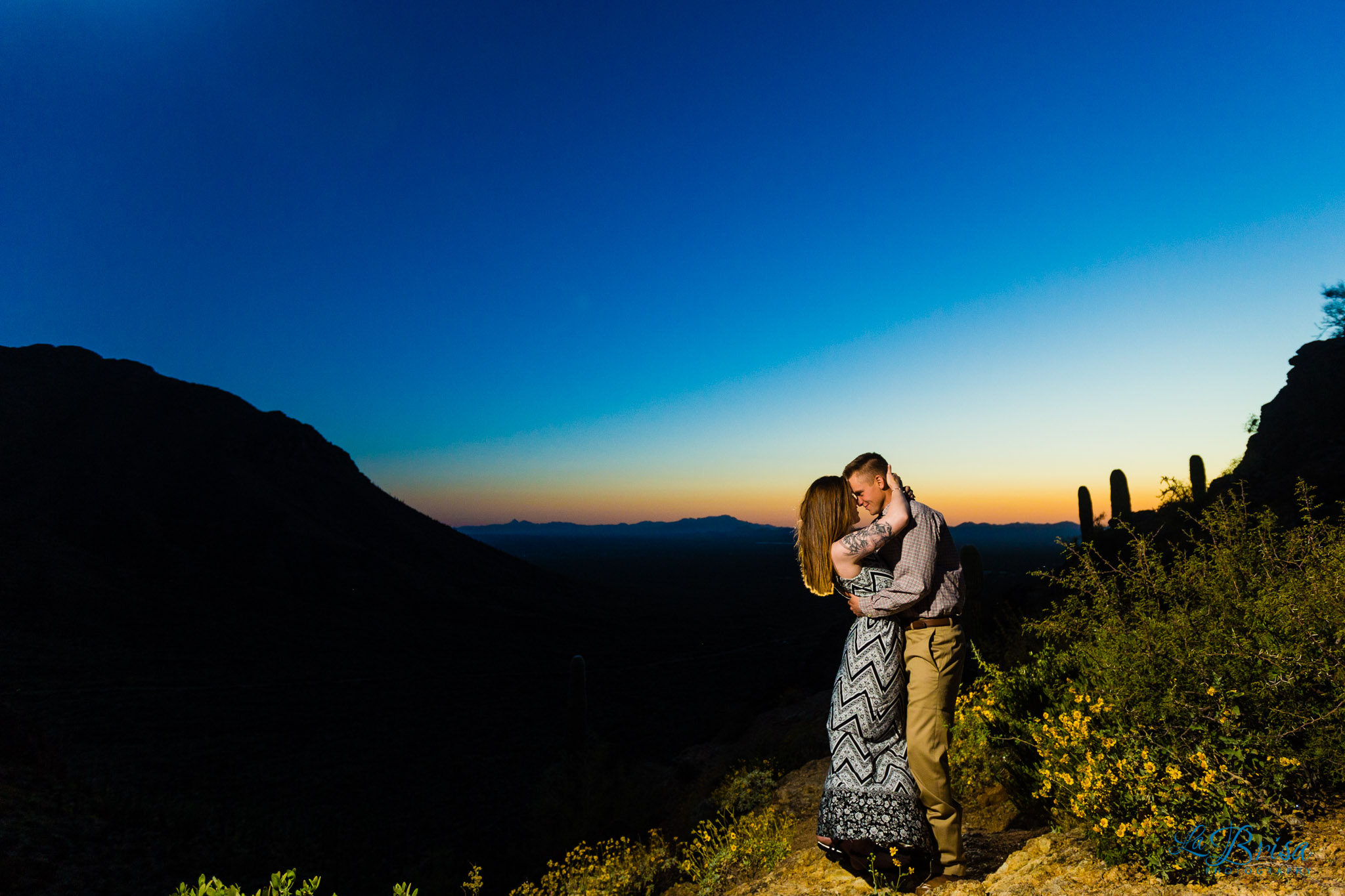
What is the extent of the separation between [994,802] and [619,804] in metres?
6.31

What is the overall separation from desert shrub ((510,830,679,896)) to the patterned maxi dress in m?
2.59

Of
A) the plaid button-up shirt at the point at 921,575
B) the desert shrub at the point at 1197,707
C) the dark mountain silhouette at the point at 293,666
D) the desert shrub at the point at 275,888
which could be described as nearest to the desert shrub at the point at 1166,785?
the desert shrub at the point at 1197,707

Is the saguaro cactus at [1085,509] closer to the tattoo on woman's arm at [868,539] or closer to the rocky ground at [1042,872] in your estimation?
the rocky ground at [1042,872]

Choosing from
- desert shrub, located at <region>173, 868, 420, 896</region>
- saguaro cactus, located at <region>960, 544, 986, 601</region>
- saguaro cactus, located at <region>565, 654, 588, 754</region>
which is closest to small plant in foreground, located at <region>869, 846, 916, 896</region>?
desert shrub, located at <region>173, 868, 420, 896</region>

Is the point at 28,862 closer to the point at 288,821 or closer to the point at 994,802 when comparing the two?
the point at 288,821

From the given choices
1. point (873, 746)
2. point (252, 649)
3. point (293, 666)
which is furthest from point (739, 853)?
point (252, 649)

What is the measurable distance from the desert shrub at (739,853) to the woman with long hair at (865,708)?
127cm

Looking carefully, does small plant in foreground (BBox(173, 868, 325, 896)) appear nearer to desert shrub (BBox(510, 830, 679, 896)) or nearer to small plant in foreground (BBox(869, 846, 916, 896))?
small plant in foreground (BBox(869, 846, 916, 896))

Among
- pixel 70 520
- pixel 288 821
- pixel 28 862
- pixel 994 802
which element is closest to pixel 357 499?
pixel 70 520

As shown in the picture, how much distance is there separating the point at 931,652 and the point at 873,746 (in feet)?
1.61

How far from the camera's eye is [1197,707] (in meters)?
2.56

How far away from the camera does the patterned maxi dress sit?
2.76 m

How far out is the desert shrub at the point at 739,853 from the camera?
3.95m

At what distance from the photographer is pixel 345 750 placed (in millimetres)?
14594
